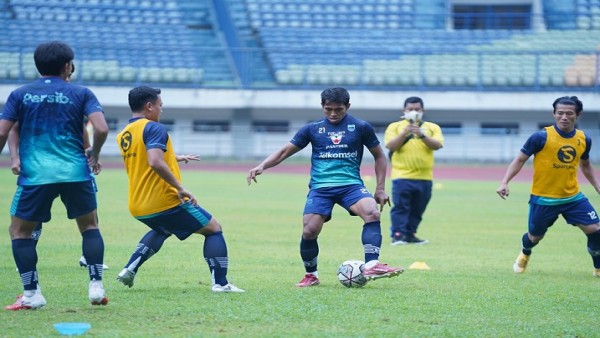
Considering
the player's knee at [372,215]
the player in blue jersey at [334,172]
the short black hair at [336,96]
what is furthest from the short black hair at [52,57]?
the player's knee at [372,215]

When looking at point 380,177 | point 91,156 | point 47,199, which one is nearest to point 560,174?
point 380,177

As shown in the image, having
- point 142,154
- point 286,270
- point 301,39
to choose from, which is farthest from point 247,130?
point 142,154

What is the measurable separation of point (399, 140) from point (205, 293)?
20.3 feet

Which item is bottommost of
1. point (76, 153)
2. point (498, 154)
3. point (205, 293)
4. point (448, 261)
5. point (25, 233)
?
point (498, 154)

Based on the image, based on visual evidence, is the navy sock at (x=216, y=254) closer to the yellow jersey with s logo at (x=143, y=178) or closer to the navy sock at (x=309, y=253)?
the yellow jersey with s logo at (x=143, y=178)

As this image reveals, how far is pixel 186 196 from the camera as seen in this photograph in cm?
864

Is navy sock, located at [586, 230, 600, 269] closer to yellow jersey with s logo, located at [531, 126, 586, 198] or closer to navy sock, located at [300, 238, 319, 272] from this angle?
yellow jersey with s logo, located at [531, 126, 586, 198]

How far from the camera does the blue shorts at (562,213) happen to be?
11.3 m

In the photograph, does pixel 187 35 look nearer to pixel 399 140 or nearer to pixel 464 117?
pixel 464 117

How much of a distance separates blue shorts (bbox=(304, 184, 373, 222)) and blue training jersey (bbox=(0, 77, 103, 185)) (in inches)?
103

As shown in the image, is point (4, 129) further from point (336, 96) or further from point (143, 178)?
point (336, 96)

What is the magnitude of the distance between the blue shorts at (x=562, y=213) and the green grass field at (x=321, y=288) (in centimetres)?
57

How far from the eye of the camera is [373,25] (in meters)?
42.8

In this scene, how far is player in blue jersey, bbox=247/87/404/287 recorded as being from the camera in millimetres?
9805
